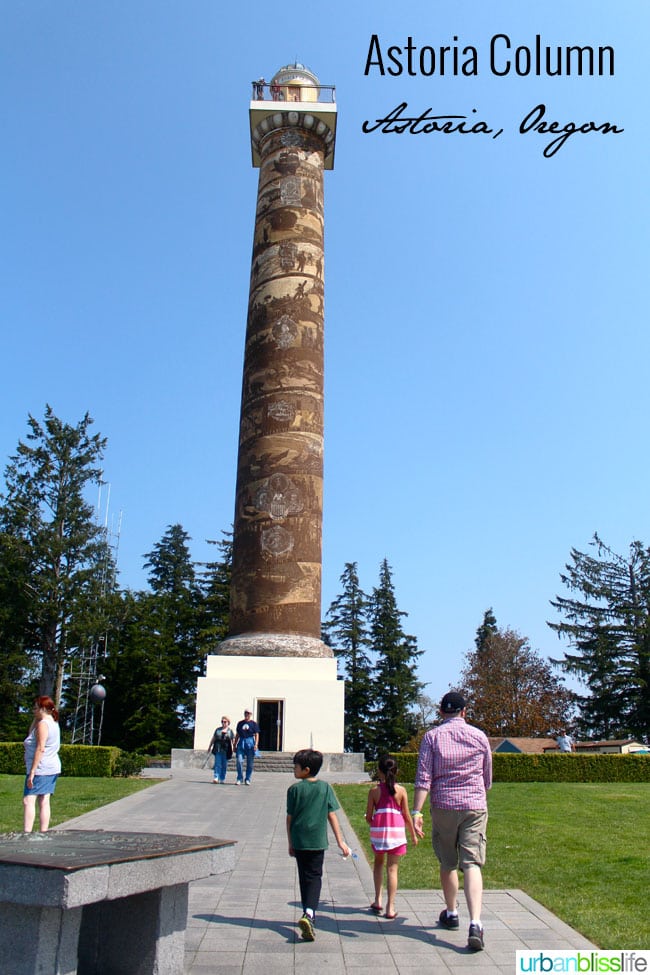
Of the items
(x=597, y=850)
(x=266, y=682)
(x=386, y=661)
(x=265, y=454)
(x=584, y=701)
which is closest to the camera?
(x=597, y=850)

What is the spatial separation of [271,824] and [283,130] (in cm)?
2384

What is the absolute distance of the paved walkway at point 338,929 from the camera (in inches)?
182

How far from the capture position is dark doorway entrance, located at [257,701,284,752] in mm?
21859

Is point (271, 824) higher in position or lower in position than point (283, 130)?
lower

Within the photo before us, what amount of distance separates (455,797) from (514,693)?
142ft

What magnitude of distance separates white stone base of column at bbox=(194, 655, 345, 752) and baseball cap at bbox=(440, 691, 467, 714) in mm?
16553

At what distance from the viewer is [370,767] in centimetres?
2300

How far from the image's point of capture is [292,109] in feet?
92.0

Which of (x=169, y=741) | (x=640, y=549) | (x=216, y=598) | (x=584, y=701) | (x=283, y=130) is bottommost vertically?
(x=169, y=741)

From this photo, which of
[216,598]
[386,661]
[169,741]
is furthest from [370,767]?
[386,661]

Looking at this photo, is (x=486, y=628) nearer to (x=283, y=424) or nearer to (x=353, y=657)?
(x=353, y=657)

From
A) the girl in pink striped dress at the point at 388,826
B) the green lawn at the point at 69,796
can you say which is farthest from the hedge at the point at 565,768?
the girl in pink striped dress at the point at 388,826

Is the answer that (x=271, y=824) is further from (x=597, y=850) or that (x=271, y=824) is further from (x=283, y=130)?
(x=283, y=130)

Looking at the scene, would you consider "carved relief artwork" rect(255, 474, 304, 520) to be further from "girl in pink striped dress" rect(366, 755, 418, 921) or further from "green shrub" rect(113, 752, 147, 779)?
"girl in pink striped dress" rect(366, 755, 418, 921)
